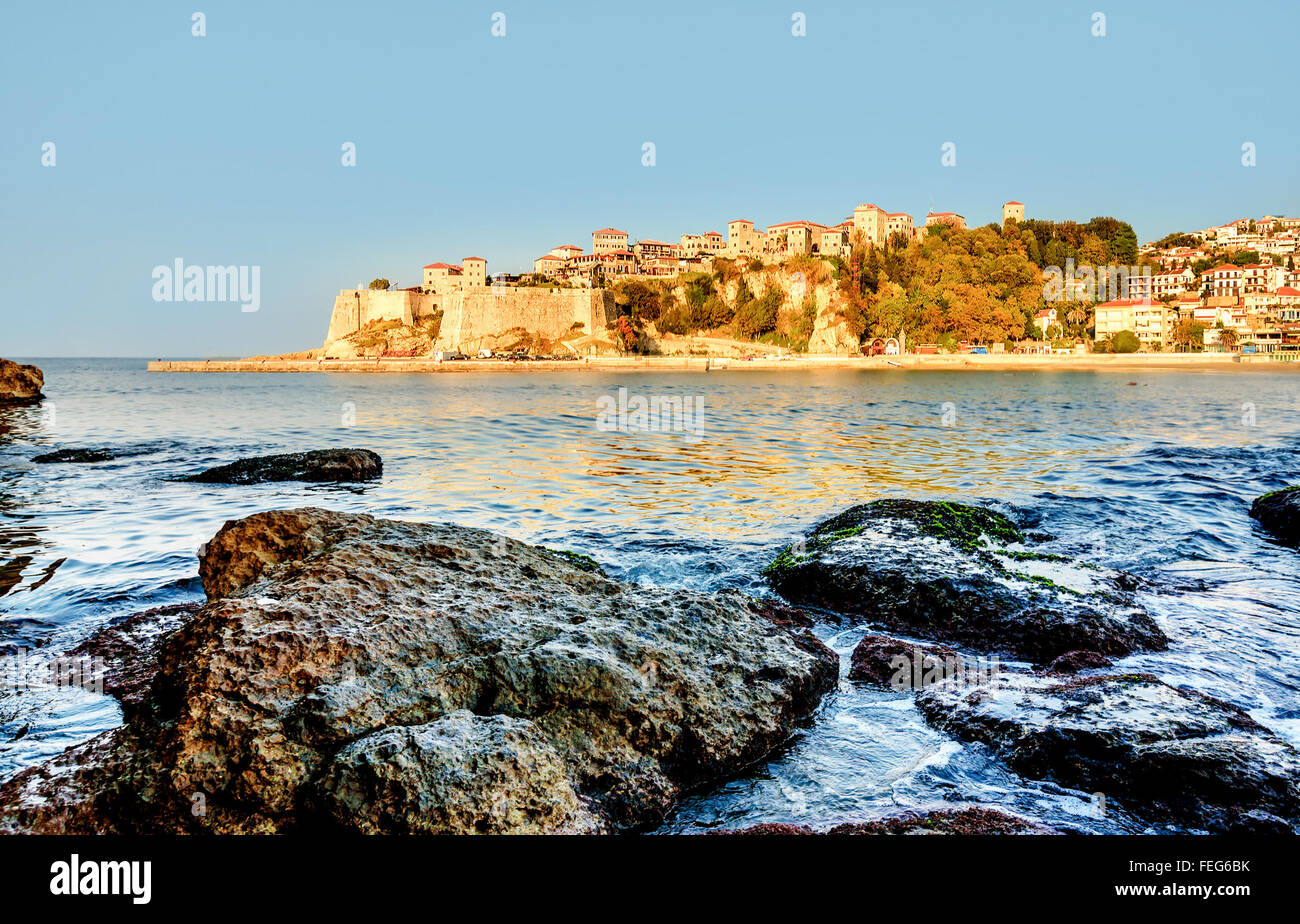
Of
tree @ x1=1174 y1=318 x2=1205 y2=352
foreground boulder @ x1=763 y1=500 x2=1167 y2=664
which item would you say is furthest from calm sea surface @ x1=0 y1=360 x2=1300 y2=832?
tree @ x1=1174 y1=318 x2=1205 y2=352

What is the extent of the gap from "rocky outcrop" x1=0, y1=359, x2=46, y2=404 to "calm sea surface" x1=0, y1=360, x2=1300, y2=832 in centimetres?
985

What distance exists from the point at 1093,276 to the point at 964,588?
11451 centimetres

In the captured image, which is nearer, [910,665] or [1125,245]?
[910,665]

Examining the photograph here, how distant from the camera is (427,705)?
10.4 ft

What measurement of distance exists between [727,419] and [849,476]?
13428mm

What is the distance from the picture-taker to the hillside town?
293ft

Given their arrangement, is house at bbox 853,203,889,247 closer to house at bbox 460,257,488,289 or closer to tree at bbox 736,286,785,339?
tree at bbox 736,286,785,339

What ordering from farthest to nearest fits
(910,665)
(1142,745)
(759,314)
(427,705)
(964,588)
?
1. (759,314)
2. (964,588)
3. (910,665)
4. (1142,745)
5. (427,705)

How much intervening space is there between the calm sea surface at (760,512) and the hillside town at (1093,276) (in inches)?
2973

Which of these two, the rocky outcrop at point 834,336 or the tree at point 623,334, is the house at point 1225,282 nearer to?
the rocky outcrop at point 834,336

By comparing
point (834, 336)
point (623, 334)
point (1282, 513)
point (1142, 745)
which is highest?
point (623, 334)

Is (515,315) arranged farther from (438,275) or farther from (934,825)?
(934,825)

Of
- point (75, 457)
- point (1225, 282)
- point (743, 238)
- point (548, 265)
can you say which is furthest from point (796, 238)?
point (75, 457)

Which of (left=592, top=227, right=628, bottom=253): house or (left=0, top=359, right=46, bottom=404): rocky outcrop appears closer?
(left=0, top=359, right=46, bottom=404): rocky outcrop
